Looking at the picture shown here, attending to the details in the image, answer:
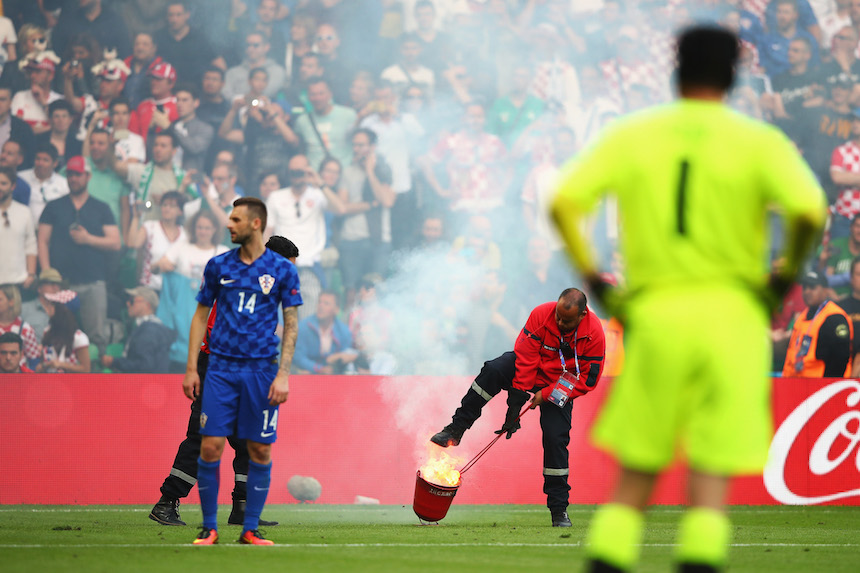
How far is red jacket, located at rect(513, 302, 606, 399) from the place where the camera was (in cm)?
846

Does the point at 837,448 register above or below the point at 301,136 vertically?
Result: below

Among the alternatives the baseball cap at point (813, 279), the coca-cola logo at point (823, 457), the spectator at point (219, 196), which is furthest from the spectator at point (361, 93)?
the coca-cola logo at point (823, 457)

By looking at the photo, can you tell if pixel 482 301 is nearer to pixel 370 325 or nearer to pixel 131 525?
pixel 370 325

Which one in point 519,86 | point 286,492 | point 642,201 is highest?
point 519,86

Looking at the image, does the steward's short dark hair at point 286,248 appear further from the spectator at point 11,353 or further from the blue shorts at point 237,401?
the spectator at point 11,353

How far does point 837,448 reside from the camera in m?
11.3

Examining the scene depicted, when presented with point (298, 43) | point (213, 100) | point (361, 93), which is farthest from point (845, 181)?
point (213, 100)

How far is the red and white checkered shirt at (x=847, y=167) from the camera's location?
14.0 metres

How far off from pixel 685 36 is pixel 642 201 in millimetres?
507

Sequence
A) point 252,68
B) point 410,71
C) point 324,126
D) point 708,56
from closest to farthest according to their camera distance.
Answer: point 708,56
point 324,126
point 252,68
point 410,71

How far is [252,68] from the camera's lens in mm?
14133

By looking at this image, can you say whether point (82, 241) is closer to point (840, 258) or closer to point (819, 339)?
point (819, 339)

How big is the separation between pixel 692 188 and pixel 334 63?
1169 cm

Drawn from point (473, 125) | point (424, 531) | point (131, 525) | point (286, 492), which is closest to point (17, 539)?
point (131, 525)
